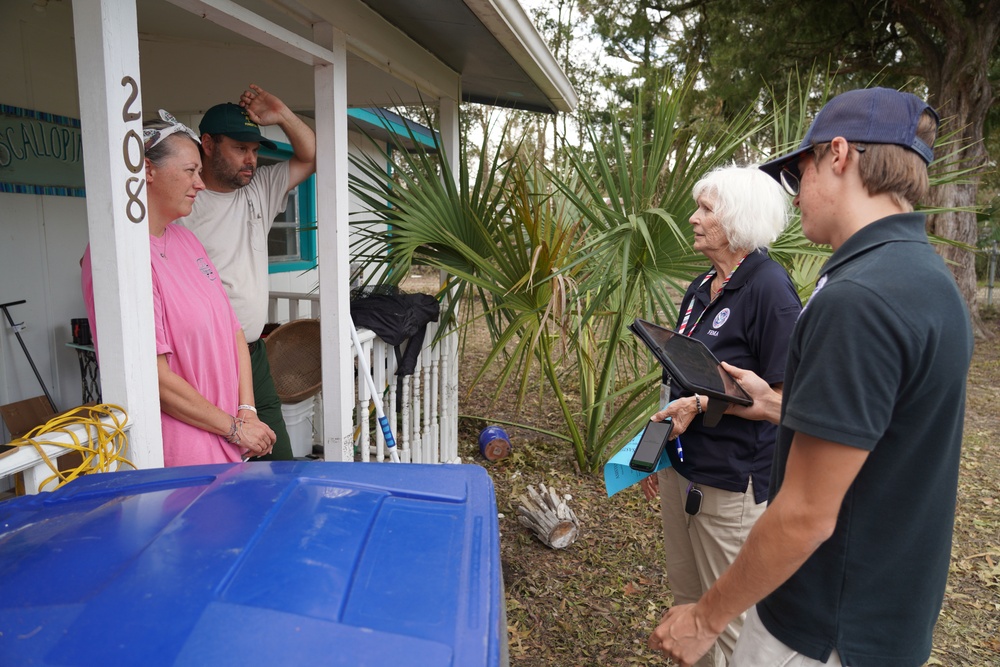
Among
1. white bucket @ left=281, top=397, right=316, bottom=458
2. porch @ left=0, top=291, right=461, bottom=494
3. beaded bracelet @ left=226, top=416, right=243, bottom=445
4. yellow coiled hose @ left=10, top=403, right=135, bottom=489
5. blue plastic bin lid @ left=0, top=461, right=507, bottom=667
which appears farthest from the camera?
white bucket @ left=281, top=397, right=316, bottom=458

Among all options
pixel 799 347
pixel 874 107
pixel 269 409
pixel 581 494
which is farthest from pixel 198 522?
pixel 581 494

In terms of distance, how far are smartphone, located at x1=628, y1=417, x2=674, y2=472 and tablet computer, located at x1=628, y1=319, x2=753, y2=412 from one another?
0.23 meters

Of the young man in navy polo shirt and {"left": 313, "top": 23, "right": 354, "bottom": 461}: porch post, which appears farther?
A: {"left": 313, "top": 23, "right": 354, "bottom": 461}: porch post

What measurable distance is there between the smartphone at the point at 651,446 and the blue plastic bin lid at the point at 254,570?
0.73 meters

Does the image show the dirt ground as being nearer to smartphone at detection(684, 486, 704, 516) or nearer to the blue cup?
the blue cup

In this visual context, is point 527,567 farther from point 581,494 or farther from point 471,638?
point 471,638

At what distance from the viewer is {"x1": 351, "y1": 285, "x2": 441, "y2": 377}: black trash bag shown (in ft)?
12.4

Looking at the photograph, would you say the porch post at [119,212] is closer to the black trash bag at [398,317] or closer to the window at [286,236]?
the black trash bag at [398,317]

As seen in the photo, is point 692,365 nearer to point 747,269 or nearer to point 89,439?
point 747,269

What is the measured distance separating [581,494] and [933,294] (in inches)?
154

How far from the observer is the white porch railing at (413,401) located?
12.4ft

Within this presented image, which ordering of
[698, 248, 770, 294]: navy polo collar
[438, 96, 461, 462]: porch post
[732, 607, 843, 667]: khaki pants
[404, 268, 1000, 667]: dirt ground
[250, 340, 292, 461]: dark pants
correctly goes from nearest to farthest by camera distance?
[732, 607, 843, 667]: khaki pants, [698, 248, 770, 294]: navy polo collar, [250, 340, 292, 461]: dark pants, [404, 268, 1000, 667]: dirt ground, [438, 96, 461, 462]: porch post

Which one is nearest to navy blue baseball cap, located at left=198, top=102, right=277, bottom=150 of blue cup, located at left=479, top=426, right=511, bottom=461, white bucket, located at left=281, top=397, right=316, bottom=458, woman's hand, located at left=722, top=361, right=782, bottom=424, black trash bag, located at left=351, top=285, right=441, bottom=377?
black trash bag, located at left=351, top=285, right=441, bottom=377

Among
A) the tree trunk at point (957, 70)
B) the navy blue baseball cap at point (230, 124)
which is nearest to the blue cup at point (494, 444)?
the navy blue baseball cap at point (230, 124)
